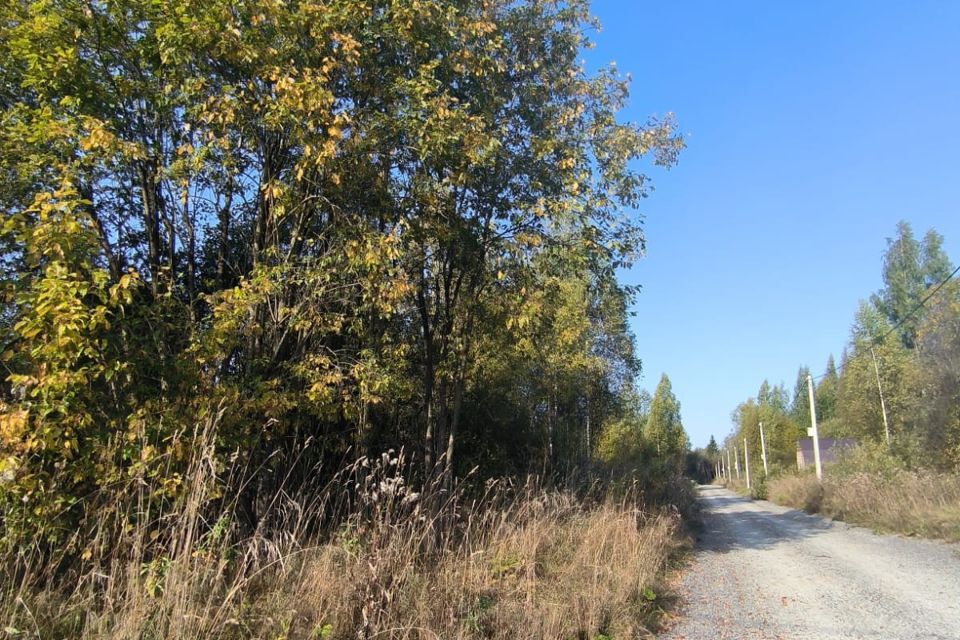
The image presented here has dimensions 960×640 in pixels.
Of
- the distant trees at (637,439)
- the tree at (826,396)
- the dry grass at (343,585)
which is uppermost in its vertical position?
the tree at (826,396)

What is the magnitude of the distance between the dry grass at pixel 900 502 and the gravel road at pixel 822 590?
2.68ft

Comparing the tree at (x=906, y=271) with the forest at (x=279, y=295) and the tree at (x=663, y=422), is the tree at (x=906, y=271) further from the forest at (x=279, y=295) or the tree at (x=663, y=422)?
the forest at (x=279, y=295)

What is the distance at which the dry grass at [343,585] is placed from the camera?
331 centimetres

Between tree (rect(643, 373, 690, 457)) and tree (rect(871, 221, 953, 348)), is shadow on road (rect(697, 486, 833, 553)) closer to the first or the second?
tree (rect(643, 373, 690, 457))

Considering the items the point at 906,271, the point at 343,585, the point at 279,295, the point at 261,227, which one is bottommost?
the point at 343,585

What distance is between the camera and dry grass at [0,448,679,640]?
130 inches

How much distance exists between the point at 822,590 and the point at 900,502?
10414mm

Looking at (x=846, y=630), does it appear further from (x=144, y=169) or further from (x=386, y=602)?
(x=144, y=169)

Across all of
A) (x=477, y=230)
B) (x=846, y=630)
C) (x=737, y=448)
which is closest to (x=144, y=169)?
(x=477, y=230)

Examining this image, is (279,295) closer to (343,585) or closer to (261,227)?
(261,227)

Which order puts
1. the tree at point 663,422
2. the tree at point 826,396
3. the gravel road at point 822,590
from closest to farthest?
the gravel road at point 822,590, the tree at point 663,422, the tree at point 826,396

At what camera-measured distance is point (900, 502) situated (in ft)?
52.5

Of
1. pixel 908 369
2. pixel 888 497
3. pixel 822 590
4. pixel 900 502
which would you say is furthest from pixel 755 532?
pixel 908 369

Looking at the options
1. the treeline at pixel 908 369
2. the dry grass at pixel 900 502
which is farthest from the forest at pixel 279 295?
the treeline at pixel 908 369
